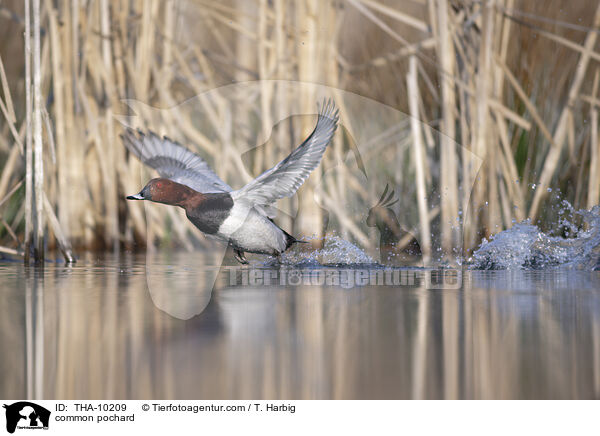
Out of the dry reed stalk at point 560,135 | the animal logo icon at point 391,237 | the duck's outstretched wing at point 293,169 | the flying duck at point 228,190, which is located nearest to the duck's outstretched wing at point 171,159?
the flying duck at point 228,190

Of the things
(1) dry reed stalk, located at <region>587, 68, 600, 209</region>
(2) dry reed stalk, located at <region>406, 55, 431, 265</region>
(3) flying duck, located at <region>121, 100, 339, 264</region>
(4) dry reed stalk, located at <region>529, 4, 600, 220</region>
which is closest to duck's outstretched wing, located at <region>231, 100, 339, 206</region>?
(3) flying duck, located at <region>121, 100, 339, 264</region>

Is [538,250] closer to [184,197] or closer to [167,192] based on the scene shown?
[184,197]

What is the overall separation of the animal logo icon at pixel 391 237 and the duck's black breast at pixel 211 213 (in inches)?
63.8

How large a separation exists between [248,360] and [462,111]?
386cm

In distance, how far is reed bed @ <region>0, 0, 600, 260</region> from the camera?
17.7 ft

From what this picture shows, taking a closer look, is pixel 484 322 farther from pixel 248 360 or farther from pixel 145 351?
pixel 145 351

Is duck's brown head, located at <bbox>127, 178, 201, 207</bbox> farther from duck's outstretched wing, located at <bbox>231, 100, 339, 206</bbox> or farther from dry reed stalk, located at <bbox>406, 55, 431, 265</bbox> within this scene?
dry reed stalk, located at <bbox>406, 55, 431, 265</bbox>

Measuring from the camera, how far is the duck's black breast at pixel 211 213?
4.30m

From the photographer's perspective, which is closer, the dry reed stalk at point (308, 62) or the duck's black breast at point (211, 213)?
the duck's black breast at point (211, 213)

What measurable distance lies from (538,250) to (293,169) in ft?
6.28

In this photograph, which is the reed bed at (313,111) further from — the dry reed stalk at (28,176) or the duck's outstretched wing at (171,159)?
the duck's outstretched wing at (171,159)

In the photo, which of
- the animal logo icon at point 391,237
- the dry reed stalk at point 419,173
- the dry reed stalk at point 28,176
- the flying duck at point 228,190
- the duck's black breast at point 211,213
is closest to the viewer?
the flying duck at point 228,190

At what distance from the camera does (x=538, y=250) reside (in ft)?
16.1
